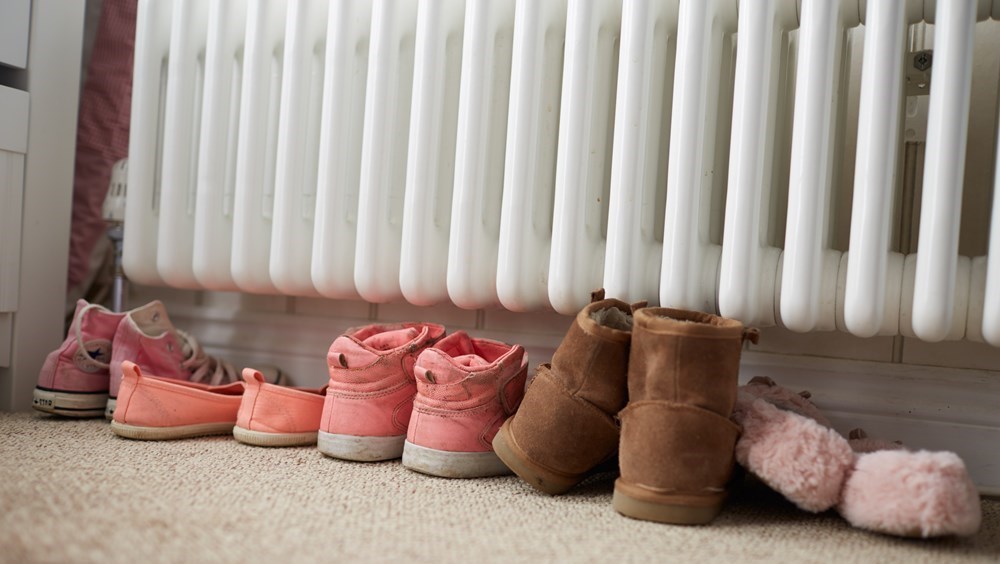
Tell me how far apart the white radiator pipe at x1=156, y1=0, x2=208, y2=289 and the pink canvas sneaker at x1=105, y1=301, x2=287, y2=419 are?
0.13 meters

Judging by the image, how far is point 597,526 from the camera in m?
0.83

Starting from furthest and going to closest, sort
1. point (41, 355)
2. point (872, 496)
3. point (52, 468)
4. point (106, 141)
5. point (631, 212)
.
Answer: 1. point (106, 141)
2. point (41, 355)
3. point (631, 212)
4. point (52, 468)
5. point (872, 496)

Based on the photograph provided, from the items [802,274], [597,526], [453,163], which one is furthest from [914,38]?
[597,526]

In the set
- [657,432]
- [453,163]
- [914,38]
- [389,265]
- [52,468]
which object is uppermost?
[914,38]

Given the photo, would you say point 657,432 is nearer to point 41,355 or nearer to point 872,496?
point 872,496

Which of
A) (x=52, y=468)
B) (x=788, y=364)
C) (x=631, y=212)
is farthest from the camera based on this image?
(x=788, y=364)

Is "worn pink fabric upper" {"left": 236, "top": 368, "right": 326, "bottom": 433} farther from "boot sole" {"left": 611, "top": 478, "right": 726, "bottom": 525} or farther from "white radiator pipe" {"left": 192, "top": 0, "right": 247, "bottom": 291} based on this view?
"boot sole" {"left": 611, "top": 478, "right": 726, "bottom": 525}

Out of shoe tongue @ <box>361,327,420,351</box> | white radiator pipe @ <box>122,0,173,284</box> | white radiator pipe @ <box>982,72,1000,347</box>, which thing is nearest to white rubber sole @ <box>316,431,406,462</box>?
shoe tongue @ <box>361,327,420,351</box>

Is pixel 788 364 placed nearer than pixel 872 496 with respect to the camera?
No

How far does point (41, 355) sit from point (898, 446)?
1328mm

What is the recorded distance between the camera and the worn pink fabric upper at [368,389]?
1.07m

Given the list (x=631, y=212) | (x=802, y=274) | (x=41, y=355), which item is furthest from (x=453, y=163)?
(x=41, y=355)

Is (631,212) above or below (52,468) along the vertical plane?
above

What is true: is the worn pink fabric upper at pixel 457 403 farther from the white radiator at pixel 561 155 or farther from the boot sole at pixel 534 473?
the white radiator at pixel 561 155
